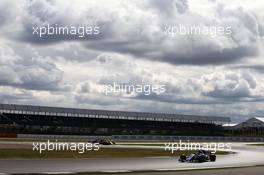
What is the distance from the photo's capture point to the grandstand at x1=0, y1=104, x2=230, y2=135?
93869mm

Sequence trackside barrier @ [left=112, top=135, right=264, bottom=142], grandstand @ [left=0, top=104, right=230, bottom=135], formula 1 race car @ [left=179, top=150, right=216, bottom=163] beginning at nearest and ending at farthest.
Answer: formula 1 race car @ [left=179, top=150, right=216, bottom=163] < trackside barrier @ [left=112, top=135, right=264, bottom=142] < grandstand @ [left=0, top=104, right=230, bottom=135]

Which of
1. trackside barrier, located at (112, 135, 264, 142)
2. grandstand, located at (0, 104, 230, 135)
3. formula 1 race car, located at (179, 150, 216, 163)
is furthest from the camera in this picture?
grandstand, located at (0, 104, 230, 135)

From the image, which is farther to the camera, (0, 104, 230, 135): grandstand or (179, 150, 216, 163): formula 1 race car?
(0, 104, 230, 135): grandstand

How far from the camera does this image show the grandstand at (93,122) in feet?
308

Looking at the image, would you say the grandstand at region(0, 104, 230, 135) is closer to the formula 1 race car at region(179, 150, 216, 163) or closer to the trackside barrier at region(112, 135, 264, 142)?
the trackside barrier at region(112, 135, 264, 142)

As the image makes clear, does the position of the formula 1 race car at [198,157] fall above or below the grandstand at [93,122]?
below

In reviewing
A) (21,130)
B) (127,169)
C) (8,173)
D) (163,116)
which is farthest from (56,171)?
(163,116)

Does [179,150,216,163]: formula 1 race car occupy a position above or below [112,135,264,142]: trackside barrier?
below

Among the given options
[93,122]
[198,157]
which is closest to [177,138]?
[93,122]

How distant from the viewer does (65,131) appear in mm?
93188

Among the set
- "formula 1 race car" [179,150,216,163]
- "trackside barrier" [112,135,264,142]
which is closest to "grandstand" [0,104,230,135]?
"trackside barrier" [112,135,264,142]

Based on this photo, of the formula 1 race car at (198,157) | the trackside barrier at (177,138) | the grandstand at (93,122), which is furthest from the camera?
the grandstand at (93,122)

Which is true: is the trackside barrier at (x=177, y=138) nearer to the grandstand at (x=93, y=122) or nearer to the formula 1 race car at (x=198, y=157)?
the grandstand at (x=93, y=122)

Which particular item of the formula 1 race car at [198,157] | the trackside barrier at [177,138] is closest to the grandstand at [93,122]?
the trackside barrier at [177,138]
